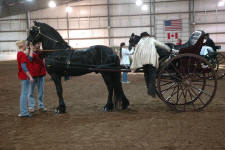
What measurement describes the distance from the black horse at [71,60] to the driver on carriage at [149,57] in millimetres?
687

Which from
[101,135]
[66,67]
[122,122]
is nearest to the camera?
[101,135]

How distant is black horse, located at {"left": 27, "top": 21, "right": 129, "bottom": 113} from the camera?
18.8 feet

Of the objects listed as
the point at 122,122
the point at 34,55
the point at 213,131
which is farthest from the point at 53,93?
the point at 213,131

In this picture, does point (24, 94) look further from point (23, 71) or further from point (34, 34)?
point (34, 34)

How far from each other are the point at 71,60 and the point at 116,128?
6.93 ft

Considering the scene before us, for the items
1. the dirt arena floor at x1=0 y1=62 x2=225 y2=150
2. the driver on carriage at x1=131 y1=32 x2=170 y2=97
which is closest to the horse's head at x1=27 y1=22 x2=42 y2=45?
the dirt arena floor at x1=0 y1=62 x2=225 y2=150

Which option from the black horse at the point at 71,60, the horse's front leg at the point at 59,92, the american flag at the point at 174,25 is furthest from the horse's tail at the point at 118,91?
the american flag at the point at 174,25

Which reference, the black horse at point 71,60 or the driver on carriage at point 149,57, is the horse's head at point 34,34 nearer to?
the black horse at point 71,60

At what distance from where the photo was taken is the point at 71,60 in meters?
5.77

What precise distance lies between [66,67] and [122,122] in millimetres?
1911

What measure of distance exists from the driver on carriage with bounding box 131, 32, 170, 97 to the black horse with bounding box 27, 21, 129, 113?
687 millimetres

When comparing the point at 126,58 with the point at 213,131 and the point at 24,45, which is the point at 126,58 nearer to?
the point at 24,45

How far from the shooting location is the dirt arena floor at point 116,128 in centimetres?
376

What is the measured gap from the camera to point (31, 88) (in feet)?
19.6
